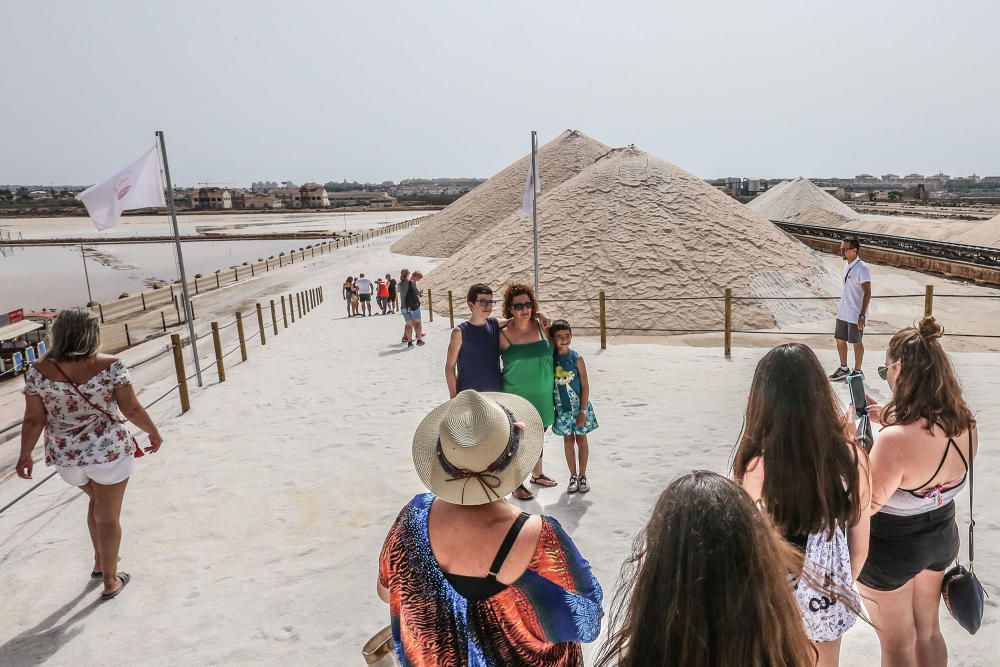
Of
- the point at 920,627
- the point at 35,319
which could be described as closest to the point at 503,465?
the point at 920,627

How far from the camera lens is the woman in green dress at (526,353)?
4.88 meters

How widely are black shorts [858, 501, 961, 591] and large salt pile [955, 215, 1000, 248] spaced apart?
35764mm

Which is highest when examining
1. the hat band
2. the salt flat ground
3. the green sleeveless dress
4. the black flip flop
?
the hat band

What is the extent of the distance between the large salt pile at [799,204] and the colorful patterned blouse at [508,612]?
208ft

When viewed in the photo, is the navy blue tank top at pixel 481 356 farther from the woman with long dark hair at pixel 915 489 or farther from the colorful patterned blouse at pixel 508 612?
the colorful patterned blouse at pixel 508 612

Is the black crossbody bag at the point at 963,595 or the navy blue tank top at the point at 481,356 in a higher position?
the navy blue tank top at the point at 481,356

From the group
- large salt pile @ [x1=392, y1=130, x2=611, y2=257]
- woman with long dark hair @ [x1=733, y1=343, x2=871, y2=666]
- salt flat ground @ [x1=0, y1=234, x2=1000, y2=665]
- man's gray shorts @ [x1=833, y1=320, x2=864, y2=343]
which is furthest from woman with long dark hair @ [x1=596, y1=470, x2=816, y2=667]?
large salt pile @ [x1=392, y1=130, x2=611, y2=257]

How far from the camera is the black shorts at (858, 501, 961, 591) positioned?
2568mm

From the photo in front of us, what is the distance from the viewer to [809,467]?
82.5 inches

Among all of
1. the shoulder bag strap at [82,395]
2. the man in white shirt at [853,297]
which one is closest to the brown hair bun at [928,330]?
the shoulder bag strap at [82,395]

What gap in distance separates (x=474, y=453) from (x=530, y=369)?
2.96 metres

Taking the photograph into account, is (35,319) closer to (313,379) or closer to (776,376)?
(313,379)

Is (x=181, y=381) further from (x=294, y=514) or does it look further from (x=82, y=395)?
(x=82, y=395)

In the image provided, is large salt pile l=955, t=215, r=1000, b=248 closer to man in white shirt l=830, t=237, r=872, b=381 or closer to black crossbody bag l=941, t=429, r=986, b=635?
man in white shirt l=830, t=237, r=872, b=381
